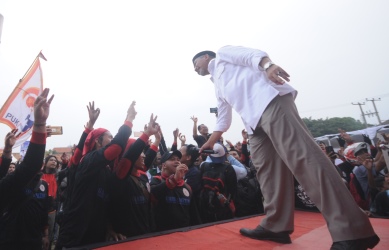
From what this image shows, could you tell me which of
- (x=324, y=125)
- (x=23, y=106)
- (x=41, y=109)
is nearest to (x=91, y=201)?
(x=41, y=109)

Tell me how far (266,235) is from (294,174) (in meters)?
0.67

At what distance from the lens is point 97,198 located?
2.32 meters

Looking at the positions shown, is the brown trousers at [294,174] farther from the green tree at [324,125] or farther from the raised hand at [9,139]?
the green tree at [324,125]

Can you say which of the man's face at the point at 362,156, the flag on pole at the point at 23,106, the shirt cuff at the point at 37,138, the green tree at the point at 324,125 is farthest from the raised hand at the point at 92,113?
the green tree at the point at 324,125

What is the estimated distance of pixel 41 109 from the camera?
180 centimetres

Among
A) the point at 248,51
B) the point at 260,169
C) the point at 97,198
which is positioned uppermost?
the point at 248,51

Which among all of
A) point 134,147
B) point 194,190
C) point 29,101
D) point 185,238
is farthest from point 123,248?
point 29,101

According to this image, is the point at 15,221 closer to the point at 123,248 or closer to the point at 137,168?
the point at 137,168

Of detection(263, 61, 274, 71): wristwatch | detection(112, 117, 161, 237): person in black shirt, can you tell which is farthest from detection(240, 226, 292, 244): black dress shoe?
detection(263, 61, 274, 71): wristwatch

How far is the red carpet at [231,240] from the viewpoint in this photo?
182cm

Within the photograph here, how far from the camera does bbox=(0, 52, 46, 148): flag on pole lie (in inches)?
200

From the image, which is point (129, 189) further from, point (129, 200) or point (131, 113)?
point (131, 113)

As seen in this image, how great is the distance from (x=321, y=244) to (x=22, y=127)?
5.78 metres

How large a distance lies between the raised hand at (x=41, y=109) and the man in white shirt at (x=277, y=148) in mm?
1328
